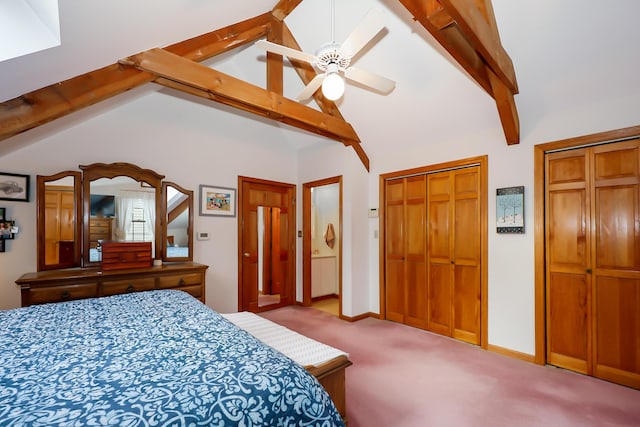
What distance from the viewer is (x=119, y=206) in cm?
330

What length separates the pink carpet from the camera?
1.98 metres

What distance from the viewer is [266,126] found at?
4.54m

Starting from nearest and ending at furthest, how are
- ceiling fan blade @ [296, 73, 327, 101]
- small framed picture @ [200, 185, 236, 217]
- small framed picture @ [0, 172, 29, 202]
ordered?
ceiling fan blade @ [296, 73, 327, 101] → small framed picture @ [0, 172, 29, 202] → small framed picture @ [200, 185, 236, 217]

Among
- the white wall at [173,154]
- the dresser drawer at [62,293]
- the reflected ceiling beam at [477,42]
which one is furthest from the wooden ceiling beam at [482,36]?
the dresser drawer at [62,293]

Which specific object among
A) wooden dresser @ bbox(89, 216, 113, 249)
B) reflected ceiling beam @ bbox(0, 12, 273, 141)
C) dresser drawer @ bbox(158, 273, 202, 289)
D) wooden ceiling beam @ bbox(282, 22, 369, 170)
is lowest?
dresser drawer @ bbox(158, 273, 202, 289)

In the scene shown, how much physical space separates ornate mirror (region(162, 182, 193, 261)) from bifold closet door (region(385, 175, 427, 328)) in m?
2.67

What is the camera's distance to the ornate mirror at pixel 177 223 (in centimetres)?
360

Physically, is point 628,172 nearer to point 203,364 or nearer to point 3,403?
point 203,364

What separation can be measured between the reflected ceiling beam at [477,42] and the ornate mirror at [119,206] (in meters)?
3.21

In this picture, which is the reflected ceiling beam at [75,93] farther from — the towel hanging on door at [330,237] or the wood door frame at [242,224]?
the towel hanging on door at [330,237]

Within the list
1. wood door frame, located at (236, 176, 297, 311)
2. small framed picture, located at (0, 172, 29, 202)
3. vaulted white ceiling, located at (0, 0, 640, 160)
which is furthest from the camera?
wood door frame, located at (236, 176, 297, 311)

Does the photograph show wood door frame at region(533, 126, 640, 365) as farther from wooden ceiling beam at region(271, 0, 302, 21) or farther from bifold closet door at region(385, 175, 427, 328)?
wooden ceiling beam at region(271, 0, 302, 21)

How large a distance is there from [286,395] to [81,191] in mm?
3265

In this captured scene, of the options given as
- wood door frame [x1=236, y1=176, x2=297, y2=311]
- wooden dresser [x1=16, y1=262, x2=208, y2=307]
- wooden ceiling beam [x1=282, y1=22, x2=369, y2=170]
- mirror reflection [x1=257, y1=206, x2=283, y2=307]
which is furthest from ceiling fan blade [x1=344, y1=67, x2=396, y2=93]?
mirror reflection [x1=257, y1=206, x2=283, y2=307]
